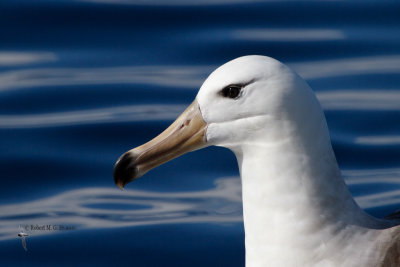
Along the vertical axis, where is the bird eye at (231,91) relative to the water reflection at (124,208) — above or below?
above

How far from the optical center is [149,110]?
7664mm

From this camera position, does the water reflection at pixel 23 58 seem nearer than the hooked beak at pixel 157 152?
No

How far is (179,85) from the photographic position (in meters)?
7.99

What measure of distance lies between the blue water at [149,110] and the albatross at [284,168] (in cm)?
154

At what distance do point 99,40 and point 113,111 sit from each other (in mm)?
1248

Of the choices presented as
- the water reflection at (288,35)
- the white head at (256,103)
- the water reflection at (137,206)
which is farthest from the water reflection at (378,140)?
the white head at (256,103)

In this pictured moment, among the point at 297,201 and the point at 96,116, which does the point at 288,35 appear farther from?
the point at 297,201

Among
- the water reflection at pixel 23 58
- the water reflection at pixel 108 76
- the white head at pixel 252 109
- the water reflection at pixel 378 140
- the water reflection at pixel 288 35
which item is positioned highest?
the water reflection at pixel 288 35

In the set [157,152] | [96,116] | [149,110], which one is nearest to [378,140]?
[149,110]

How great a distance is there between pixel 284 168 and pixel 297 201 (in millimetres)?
150

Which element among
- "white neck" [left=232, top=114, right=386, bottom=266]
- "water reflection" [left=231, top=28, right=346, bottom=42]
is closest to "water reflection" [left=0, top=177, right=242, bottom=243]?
"white neck" [left=232, top=114, right=386, bottom=266]

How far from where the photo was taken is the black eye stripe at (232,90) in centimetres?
412

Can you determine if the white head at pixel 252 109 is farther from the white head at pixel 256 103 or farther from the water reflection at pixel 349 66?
the water reflection at pixel 349 66

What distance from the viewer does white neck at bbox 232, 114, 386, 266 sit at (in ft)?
13.4
